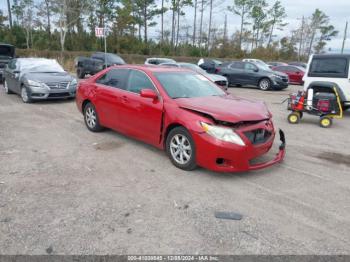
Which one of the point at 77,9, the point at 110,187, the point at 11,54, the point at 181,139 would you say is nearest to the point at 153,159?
the point at 181,139

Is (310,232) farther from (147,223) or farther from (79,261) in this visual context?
(79,261)

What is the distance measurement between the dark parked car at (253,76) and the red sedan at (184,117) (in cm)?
1126

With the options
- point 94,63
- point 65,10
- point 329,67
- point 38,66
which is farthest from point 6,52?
point 65,10

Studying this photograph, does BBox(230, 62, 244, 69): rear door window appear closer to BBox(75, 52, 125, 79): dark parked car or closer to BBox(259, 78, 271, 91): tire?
BBox(259, 78, 271, 91): tire

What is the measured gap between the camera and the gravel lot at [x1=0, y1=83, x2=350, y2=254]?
2734 millimetres

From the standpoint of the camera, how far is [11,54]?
1550 centimetres

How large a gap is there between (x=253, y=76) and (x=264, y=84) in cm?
78

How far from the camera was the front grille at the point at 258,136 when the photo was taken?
404 cm

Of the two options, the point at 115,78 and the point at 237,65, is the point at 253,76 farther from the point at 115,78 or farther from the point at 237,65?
the point at 115,78

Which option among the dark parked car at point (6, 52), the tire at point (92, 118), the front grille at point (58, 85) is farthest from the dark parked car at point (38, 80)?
the dark parked car at point (6, 52)

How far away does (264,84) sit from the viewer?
16.0m

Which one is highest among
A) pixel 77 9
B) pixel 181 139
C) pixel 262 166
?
pixel 77 9

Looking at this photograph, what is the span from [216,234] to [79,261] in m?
1.32

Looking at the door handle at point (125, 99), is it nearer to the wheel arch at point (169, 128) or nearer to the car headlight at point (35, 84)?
the wheel arch at point (169, 128)
